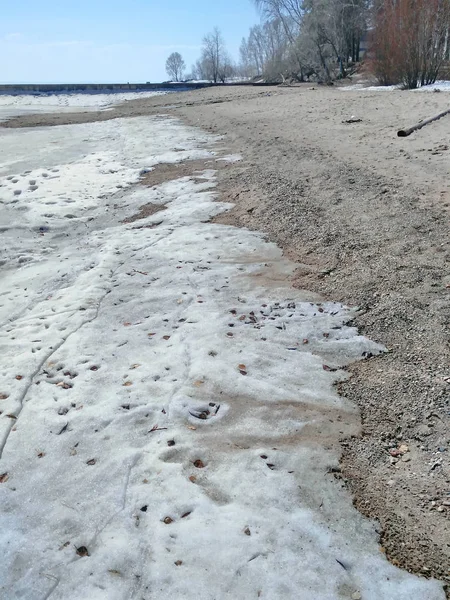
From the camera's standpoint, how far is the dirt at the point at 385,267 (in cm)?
288

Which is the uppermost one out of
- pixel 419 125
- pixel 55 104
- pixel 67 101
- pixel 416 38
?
Result: pixel 416 38

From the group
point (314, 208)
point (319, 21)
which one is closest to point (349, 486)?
point (314, 208)

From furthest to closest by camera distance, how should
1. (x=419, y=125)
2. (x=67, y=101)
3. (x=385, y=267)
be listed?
(x=67, y=101) < (x=419, y=125) < (x=385, y=267)

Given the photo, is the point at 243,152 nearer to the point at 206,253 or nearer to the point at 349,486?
the point at 206,253

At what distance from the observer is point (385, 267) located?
5.28 metres

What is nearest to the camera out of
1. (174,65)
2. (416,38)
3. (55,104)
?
(416,38)

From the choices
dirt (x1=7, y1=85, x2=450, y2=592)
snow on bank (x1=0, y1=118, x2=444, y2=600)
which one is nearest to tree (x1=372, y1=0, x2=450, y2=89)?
dirt (x1=7, y1=85, x2=450, y2=592)

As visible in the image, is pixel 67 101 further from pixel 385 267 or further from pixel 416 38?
pixel 385 267

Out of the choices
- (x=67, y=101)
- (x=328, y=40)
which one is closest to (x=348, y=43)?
(x=328, y=40)

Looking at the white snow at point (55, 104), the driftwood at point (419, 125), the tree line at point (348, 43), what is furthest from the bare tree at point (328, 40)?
the driftwood at point (419, 125)

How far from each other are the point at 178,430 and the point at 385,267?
293 cm

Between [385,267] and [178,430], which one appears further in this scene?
[385,267]

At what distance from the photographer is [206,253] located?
6520 mm

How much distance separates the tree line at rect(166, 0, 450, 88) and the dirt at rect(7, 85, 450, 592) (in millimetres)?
11436
